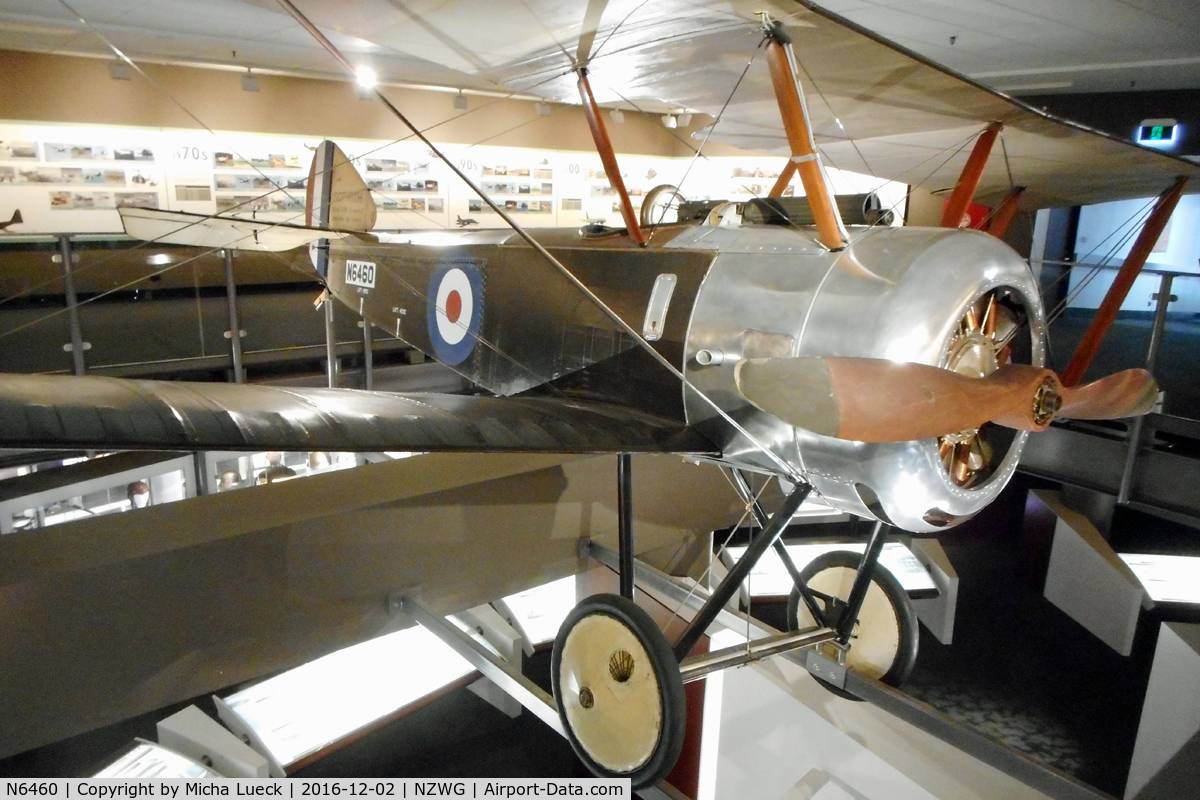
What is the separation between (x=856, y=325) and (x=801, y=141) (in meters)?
0.48

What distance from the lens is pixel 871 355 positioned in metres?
1.72

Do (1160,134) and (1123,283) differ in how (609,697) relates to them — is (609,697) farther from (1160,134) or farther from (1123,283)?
(1160,134)

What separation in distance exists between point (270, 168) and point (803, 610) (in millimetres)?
4903

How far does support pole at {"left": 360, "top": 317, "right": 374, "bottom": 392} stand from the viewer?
5391 millimetres

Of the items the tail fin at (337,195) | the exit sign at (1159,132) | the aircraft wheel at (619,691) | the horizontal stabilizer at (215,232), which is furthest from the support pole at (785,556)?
the exit sign at (1159,132)

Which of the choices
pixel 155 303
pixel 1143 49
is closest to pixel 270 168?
pixel 155 303

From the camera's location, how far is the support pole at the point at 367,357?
5391mm

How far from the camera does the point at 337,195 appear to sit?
5.04 m

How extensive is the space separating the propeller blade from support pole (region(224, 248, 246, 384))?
457 cm

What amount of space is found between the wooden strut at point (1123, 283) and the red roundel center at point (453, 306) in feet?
8.62

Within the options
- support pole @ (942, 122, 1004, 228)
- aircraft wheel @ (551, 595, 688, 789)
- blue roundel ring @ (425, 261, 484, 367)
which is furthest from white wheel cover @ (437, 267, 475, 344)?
support pole @ (942, 122, 1004, 228)

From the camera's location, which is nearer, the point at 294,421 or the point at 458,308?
the point at 294,421

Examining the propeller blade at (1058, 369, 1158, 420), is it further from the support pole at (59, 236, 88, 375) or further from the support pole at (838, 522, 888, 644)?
the support pole at (59, 236, 88, 375)

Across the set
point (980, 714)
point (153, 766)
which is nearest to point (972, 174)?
point (980, 714)
